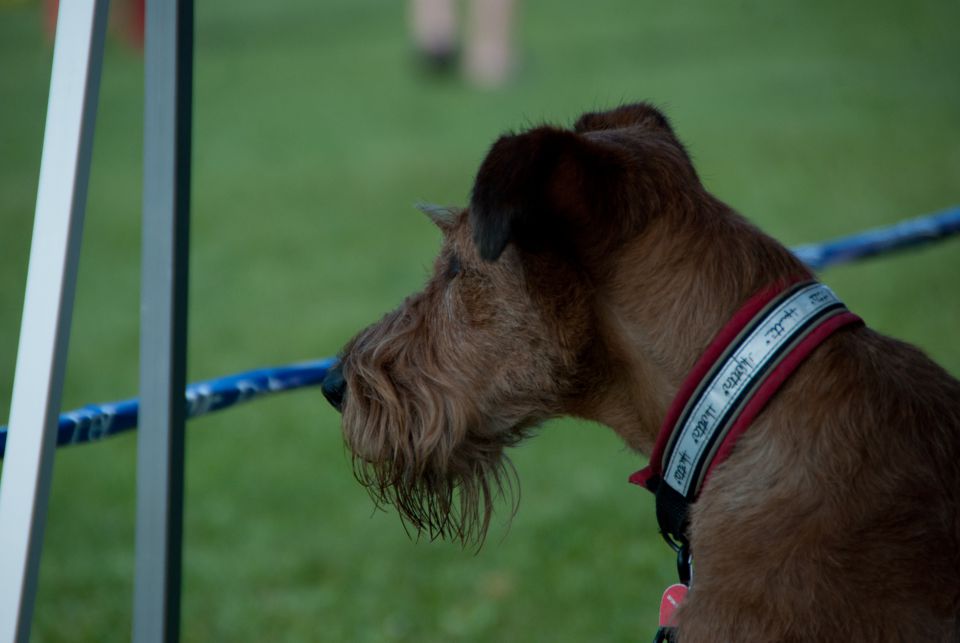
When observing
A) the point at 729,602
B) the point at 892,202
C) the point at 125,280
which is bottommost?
the point at 125,280

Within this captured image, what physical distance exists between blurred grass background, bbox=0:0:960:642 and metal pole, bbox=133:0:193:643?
1.69 m

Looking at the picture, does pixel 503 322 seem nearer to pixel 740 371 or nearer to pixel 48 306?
pixel 740 371

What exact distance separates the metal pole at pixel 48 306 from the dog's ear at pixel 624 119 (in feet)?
4.31

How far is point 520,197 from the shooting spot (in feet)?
7.20

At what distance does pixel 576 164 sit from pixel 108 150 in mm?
12933

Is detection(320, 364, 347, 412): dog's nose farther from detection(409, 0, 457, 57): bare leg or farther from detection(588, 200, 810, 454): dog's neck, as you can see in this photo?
detection(409, 0, 457, 57): bare leg

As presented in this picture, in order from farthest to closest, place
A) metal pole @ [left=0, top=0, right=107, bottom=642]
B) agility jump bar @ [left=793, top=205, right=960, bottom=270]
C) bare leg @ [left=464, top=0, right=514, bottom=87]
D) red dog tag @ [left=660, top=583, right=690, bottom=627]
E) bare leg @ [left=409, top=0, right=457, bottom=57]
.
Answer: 1. bare leg @ [left=409, top=0, right=457, bottom=57]
2. bare leg @ [left=464, top=0, right=514, bottom=87]
3. agility jump bar @ [left=793, top=205, right=960, bottom=270]
4. red dog tag @ [left=660, top=583, right=690, bottom=627]
5. metal pole @ [left=0, top=0, right=107, bottom=642]

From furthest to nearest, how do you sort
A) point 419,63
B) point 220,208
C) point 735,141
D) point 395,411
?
point 419,63 → point 735,141 → point 220,208 → point 395,411

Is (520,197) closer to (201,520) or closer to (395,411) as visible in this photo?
(395,411)

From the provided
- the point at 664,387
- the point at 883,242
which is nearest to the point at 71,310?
the point at 664,387

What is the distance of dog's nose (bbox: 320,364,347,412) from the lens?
2.75 metres

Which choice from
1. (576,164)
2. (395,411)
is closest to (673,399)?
(576,164)

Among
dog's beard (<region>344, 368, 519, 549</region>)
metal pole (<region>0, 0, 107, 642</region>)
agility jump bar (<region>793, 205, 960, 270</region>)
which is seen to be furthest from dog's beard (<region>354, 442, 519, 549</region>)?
agility jump bar (<region>793, 205, 960, 270</region>)

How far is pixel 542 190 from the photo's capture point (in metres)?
2.26
